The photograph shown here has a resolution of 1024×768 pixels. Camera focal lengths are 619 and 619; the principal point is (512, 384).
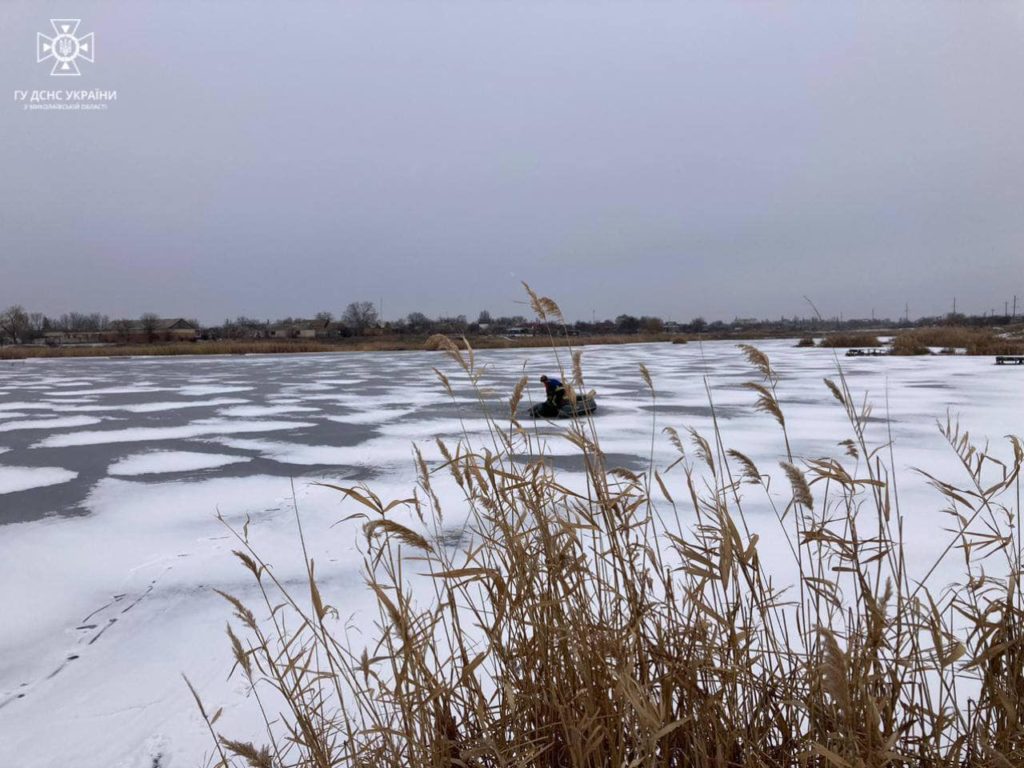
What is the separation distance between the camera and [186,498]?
17.8ft

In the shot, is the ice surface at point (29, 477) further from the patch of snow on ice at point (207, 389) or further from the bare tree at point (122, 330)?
the bare tree at point (122, 330)

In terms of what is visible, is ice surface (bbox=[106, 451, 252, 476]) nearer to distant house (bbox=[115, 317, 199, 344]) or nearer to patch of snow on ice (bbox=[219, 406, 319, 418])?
patch of snow on ice (bbox=[219, 406, 319, 418])

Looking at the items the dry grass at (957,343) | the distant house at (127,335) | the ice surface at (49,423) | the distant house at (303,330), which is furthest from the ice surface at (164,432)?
the distant house at (127,335)

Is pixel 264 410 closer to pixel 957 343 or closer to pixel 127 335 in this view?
pixel 957 343

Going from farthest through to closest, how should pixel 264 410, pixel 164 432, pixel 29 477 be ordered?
pixel 264 410
pixel 164 432
pixel 29 477

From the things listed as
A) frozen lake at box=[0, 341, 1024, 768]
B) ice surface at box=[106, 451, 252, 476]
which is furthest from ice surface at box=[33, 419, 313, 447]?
ice surface at box=[106, 451, 252, 476]

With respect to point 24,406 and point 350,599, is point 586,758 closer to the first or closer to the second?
point 350,599

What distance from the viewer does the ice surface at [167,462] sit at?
21.6 feet

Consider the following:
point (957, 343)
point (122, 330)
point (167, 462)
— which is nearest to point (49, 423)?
point (167, 462)

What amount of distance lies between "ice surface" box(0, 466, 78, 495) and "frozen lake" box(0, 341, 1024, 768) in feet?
0.13

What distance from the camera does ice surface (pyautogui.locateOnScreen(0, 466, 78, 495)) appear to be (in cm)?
596

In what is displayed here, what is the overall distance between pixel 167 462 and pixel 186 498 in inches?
73.1

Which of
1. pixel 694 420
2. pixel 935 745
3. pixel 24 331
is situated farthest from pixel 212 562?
pixel 24 331

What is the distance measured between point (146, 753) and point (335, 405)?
32.3 ft
